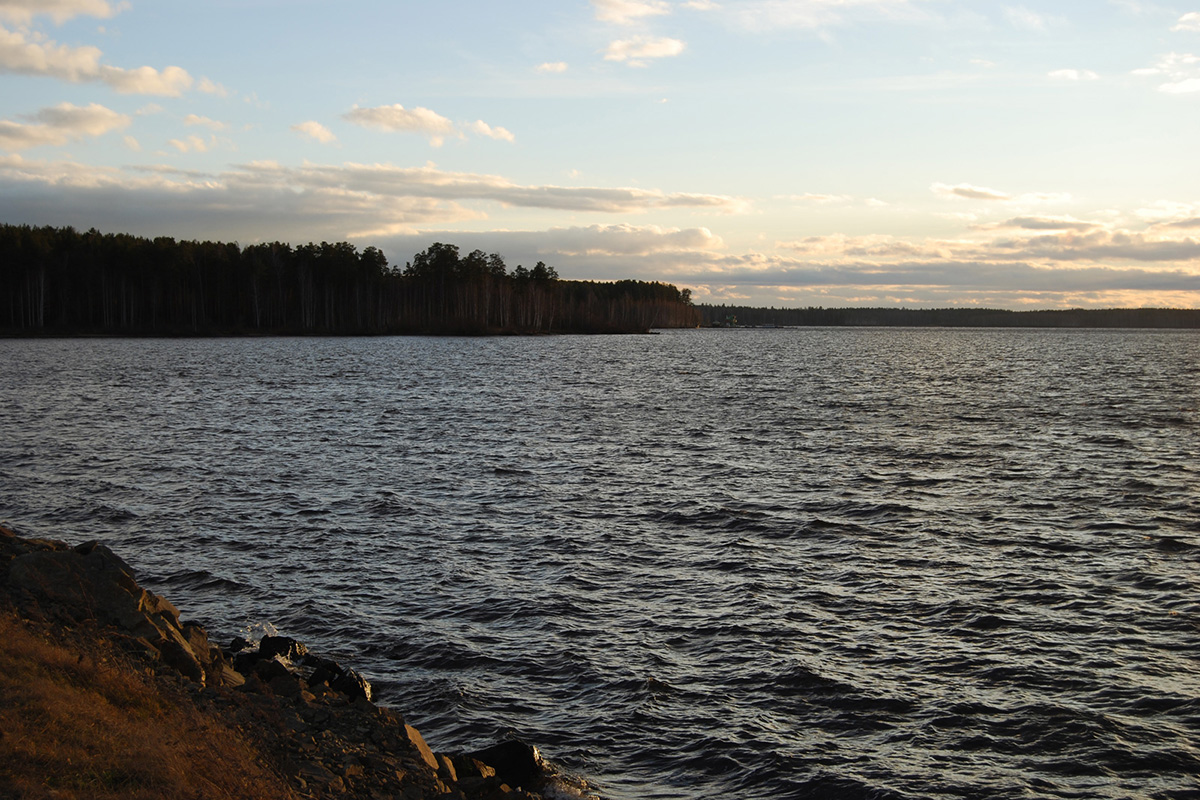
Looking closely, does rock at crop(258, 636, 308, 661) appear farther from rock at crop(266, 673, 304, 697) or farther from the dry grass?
the dry grass

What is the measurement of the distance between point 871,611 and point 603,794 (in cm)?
791

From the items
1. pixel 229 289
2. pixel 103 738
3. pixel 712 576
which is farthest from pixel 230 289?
pixel 103 738

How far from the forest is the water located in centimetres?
11664

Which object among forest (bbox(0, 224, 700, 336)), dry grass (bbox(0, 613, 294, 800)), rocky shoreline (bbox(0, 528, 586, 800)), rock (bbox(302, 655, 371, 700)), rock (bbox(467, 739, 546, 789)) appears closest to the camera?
dry grass (bbox(0, 613, 294, 800))

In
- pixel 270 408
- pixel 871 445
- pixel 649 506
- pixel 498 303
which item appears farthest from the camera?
pixel 498 303

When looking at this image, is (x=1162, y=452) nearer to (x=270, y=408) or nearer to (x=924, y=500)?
(x=924, y=500)

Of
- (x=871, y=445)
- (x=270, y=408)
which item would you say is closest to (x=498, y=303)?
(x=270, y=408)

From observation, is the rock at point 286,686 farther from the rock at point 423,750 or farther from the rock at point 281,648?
the rock at point 423,750

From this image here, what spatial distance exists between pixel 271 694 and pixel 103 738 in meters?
3.89

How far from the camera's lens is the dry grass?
7.18 meters

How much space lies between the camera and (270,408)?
50.2 meters

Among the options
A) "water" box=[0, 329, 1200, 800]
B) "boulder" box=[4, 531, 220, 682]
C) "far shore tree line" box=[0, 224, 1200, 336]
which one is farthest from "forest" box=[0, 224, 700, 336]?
"boulder" box=[4, 531, 220, 682]

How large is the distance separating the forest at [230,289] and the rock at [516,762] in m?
153

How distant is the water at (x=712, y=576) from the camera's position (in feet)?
38.7
